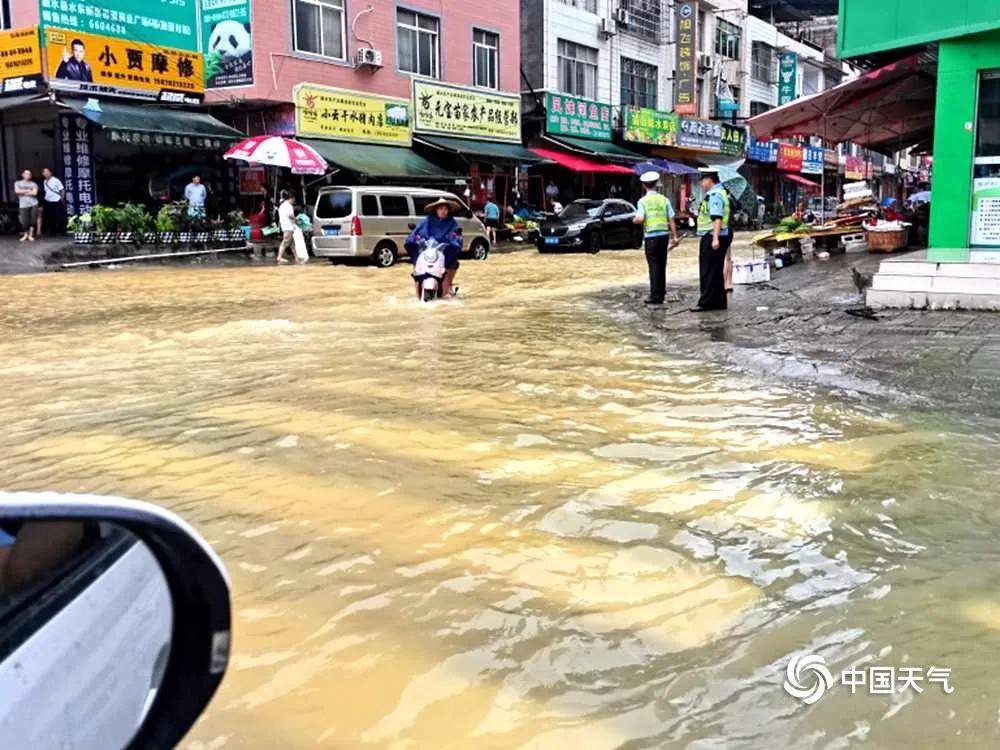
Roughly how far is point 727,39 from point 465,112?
782 inches

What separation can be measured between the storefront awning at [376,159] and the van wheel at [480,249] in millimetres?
2985

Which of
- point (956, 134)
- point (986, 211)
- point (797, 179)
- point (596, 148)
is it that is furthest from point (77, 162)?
point (797, 179)

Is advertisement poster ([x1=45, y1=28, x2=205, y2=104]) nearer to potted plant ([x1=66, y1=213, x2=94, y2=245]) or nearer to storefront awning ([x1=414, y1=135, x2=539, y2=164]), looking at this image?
potted plant ([x1=66, y1=213, x2=94, y2=245])

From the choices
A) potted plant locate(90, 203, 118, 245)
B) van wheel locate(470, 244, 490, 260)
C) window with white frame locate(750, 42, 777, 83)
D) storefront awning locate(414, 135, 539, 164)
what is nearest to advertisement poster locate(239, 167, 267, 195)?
potted plant locate(90, 203, 118, 245)

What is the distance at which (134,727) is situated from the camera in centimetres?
135

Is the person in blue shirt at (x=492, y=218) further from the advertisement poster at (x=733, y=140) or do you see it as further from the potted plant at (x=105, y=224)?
the advertisement poster at (x=733, y=140)

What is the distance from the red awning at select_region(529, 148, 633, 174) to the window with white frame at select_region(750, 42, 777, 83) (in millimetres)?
15853

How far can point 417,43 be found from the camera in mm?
26406

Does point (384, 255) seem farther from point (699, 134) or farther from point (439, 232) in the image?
point (699, 134)

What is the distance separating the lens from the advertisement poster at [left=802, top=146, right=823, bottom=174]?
48156 millimetres

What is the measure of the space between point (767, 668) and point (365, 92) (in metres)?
23.6

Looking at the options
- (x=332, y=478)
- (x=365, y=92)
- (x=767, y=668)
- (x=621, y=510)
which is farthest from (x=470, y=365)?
(x=365, y=92)

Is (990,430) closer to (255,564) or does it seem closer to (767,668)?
(767,668)

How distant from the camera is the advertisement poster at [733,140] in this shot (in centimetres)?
4111
